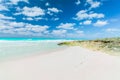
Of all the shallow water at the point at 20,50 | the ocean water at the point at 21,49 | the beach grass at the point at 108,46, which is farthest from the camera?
the beach grass at the point at 108,46

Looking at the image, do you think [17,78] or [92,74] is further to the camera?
[92,74]

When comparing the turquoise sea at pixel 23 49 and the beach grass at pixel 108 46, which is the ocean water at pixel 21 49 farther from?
the beach grass at pixel 108 46

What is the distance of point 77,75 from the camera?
16.1ft

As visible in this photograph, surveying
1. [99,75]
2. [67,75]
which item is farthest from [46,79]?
[99,75]

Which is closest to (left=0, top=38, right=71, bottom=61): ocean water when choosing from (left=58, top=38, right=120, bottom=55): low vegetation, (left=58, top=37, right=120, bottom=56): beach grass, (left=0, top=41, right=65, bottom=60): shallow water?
(left=0, top=41, right=65, bottom=60): shallow water

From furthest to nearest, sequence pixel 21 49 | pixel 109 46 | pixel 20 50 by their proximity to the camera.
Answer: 1. pixel 21 49
2. pixel 109 46
3. pixel 20 50

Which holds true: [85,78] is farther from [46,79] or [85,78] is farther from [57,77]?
[46,79]

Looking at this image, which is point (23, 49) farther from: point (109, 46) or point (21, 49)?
point (109, 46)

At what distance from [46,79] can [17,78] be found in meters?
1.08

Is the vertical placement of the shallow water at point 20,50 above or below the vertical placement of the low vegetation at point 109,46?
below

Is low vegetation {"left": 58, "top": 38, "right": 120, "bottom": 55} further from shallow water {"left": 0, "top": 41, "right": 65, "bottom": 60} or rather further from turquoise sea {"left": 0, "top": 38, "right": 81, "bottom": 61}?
shallow water {"left": 0, "top": 41, "right": 65, "bottom": 60}

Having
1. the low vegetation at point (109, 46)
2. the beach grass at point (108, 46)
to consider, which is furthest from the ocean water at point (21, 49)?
the low vegetation at point (109, 46)

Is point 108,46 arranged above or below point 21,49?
above

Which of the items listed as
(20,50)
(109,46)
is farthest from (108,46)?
(20,50)
